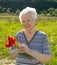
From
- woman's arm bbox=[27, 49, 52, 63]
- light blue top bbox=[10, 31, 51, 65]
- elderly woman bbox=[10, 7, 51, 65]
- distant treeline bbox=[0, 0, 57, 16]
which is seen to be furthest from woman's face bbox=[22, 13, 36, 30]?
distant treeline bbox=[0, 0, 57, 16]

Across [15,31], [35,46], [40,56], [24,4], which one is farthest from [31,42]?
[24,4]

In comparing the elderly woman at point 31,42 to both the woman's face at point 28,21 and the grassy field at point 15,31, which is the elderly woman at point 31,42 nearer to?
the woman's face at point 28,21

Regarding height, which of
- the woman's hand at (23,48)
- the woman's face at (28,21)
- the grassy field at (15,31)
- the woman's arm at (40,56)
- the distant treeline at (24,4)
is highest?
the woman's face at (28,21)

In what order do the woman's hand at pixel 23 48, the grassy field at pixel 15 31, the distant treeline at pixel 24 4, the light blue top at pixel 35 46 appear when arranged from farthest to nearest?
the distant treeline at pixel 24 4
the grassy field at pixel 15 31
the light blue top at pixel 35 46
the woman's hand at pixel 23 48

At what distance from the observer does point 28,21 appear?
10.3ft

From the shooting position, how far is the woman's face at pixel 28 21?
312 centimetres

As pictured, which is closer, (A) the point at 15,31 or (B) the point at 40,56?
(B) the point at 40,56

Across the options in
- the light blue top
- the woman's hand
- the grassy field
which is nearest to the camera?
the woman's hand

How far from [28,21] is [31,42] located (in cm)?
22

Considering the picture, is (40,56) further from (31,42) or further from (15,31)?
(15,31)

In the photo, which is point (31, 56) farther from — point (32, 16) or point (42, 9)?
point (42, 9)

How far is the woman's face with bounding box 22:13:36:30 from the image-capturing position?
3119 mm

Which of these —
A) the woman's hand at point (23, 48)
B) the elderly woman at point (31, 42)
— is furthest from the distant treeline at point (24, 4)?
the woman's hand at point (23, 48)

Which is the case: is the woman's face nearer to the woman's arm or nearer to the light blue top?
the light blue top
